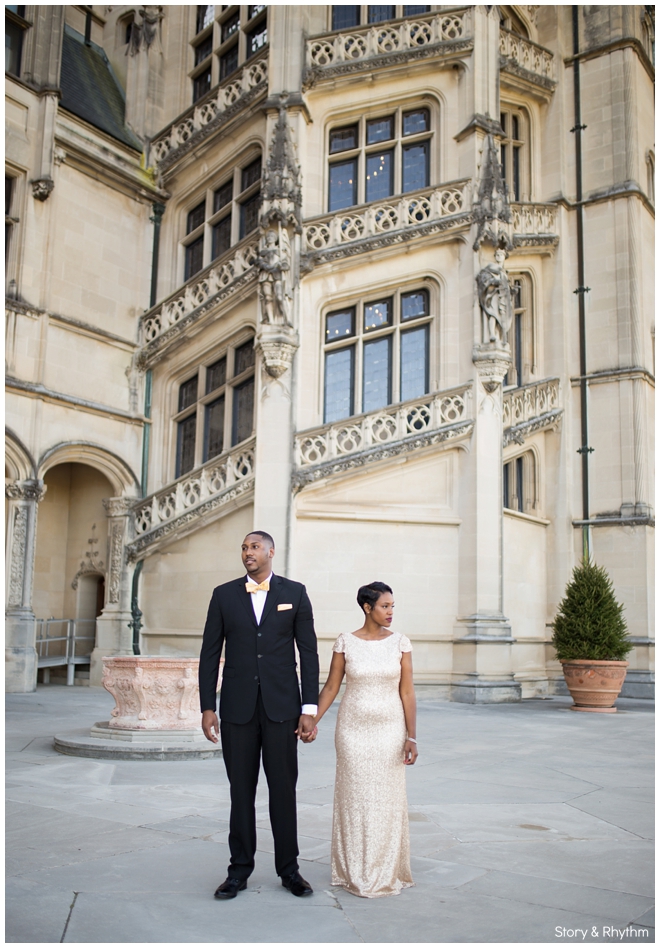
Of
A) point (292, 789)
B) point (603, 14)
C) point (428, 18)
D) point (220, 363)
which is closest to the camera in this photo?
point (292, 789)

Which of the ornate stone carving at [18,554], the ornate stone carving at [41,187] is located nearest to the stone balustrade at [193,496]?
the ornate stone carving at [18,554]

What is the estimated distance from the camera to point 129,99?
20891 mm

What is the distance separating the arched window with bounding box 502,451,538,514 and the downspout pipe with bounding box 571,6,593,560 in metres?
1.02

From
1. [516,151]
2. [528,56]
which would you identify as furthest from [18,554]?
[528,56]

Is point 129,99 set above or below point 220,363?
above

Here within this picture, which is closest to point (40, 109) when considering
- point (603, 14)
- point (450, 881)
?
point (603, 14)

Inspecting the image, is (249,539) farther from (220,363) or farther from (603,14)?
(603,14)

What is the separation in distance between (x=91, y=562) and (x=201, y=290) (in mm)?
6174

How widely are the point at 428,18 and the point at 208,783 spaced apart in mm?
15367

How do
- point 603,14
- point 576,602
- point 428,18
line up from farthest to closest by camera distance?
point 603,14
point 428,18
point 576,602

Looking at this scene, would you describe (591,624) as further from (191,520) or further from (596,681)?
(191,520)

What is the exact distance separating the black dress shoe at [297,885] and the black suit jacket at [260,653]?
726 millimetres

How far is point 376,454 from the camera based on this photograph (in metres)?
15.7

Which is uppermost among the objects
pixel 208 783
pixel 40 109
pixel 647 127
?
pixel 647 127
